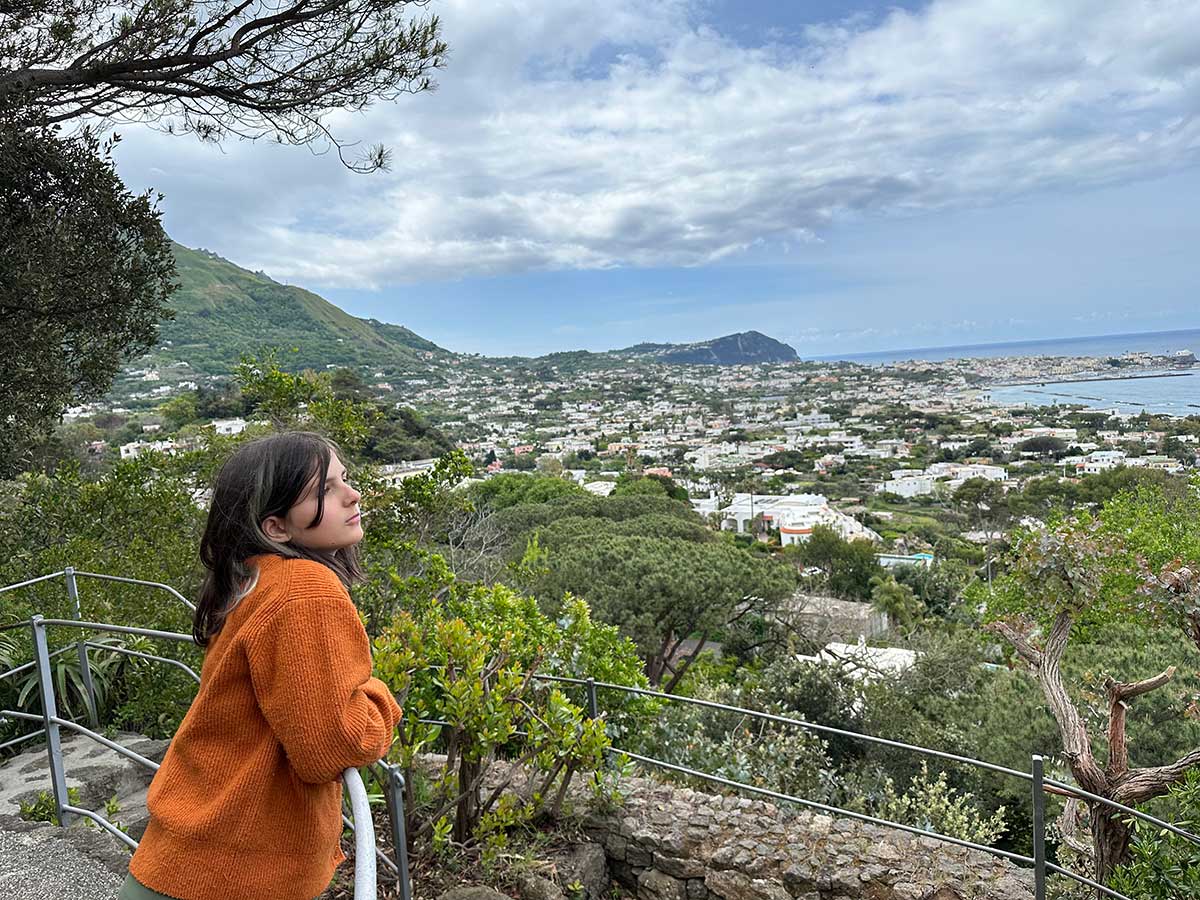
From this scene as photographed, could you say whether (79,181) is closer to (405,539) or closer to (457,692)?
(405,539)

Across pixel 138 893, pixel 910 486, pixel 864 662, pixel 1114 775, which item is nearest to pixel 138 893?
pixel 138 893

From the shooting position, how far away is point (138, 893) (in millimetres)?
1189

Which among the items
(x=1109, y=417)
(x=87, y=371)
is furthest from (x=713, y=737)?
(x=1109, y=417)

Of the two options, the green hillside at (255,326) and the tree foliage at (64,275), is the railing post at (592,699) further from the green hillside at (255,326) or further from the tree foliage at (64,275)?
the green hillside at (255,326)

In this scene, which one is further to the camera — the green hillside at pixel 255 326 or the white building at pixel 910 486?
the green hillside at pixel 255 326

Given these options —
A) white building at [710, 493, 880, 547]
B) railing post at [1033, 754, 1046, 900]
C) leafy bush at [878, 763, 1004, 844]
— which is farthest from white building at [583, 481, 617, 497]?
railing post at [1033, 754, 1046, 900]

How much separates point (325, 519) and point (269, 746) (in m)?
0.36

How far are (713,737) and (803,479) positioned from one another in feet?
167

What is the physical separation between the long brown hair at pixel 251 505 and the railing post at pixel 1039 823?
2.31 metres

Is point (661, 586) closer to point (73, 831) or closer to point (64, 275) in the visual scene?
point (64, 275)

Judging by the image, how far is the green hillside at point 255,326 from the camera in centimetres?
5575

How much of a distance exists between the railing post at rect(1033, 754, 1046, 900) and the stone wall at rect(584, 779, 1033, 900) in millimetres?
289

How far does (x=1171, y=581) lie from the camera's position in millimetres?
3500

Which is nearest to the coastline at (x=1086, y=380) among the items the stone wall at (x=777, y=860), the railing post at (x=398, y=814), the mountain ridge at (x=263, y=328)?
the mountain ridge at (x=263, y=328)
